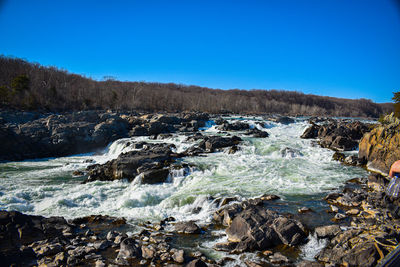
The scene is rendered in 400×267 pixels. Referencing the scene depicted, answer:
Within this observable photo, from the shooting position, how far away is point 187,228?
633 centimetres

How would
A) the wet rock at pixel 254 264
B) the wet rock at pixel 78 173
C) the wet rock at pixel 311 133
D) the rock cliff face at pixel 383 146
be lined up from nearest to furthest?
the wet rock at pixel 254 264
the rock cliff face at pixel 383 146
the wet rock at pixel 78 173
the wet rock at pixel 311 133

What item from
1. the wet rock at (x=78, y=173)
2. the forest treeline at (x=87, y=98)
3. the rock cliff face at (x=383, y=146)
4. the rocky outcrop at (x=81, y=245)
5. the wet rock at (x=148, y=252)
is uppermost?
the forest treeline at (x=87, y=98)

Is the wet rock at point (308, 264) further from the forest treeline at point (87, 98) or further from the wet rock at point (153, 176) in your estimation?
the forest treeline at point (87, 98)

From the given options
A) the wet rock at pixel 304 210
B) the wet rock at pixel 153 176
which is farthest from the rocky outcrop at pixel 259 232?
the wet rock at pixel 153 176

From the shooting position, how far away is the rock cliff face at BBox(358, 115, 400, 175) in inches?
448

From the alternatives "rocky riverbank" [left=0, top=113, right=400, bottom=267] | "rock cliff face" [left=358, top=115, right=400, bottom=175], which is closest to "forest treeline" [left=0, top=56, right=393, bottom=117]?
"rock cliff face" [left=358, top=115, right=400, bottom=175]

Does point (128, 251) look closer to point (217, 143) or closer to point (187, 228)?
point (187, 228)

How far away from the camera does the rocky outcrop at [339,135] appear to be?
16.1 m

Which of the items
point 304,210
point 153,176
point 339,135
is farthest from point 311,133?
point 153,176

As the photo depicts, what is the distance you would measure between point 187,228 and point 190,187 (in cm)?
357

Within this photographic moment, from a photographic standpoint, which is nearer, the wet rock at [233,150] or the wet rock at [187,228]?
the wet rock at [187,228]

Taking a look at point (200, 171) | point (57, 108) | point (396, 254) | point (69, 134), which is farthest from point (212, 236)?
point (57, 108)

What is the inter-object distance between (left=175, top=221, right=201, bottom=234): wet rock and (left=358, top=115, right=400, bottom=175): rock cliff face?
10.3m

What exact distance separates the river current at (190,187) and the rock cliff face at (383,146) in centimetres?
126
